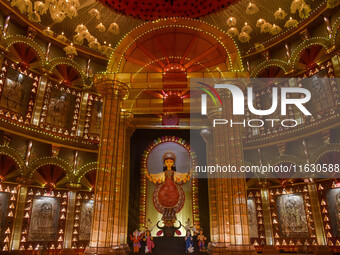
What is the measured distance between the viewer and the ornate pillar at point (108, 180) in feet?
26.2

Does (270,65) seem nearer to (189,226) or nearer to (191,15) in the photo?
(191,15)

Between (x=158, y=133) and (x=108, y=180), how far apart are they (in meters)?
7.59

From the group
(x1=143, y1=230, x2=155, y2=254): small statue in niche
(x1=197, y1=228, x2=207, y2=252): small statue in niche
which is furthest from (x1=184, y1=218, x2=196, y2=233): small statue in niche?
(x1=143, y1=230, x2=155, y2=254): small statue in niche

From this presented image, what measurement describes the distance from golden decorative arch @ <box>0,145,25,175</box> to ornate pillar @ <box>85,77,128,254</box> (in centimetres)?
506

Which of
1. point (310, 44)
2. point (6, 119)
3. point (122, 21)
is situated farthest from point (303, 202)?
point (6, 119)

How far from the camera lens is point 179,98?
12.7 meters

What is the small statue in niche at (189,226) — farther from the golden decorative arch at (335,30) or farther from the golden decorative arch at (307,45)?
the golden decorative arch at (335,30)

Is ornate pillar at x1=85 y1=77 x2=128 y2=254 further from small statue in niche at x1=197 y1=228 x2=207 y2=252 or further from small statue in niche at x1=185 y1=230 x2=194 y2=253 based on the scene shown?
small statue in niche at x1=197 y1=228 x2=207 y2=252

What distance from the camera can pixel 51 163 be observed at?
12.9 metres

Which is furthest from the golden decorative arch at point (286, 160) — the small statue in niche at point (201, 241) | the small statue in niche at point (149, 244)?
the small statue in niche at point (149, 244)

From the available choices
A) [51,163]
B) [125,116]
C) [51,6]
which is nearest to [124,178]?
[125,116]

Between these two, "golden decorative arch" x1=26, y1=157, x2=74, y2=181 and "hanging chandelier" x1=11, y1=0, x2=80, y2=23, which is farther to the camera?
"golden decorative arch" x1=26, y1=157, x2=74, y2=181

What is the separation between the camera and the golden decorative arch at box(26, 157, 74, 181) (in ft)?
40.2

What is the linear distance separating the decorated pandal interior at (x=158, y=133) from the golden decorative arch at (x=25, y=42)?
0.18 ft
